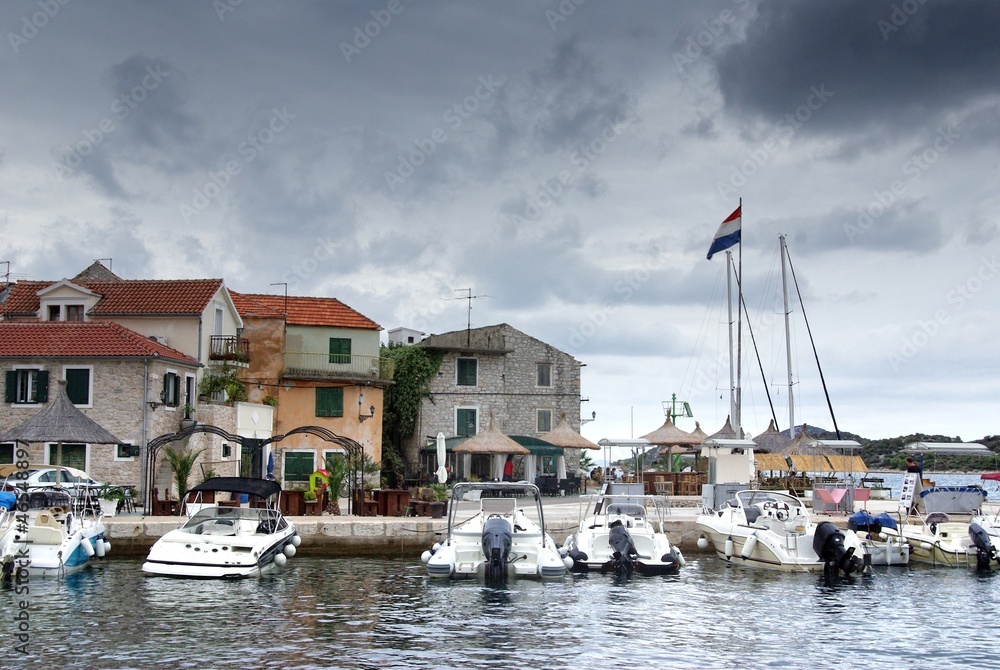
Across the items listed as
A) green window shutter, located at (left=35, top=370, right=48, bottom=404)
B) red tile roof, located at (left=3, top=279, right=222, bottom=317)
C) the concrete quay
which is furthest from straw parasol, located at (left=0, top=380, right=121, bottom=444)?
red tile roof, located at (left=3, top=279, right=222, bottom=317)

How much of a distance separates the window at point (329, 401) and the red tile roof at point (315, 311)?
316 cm

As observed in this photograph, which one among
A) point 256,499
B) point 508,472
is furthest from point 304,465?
point 256,499

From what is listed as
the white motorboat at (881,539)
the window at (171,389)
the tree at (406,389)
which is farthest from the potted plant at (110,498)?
the white motorboat at (881,539)

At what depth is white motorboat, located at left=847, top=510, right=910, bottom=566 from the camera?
89.0ft

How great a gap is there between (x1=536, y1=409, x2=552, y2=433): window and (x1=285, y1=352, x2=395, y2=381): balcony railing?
8.56 metres

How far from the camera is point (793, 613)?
20531 millimetres

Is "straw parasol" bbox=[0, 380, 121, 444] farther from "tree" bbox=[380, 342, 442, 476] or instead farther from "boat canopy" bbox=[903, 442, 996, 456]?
"boat canopy" bbox=[903, 442, 996, 456]

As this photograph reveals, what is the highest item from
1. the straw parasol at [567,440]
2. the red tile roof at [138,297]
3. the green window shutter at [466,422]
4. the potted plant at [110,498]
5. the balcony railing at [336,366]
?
the red tile roof at [138,297]

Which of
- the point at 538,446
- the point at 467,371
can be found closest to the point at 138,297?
the point at 467,371

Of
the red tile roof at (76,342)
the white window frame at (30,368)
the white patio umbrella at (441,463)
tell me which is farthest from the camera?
the white patio umbrella at (441,463)

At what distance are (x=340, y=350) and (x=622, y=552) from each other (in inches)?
1034

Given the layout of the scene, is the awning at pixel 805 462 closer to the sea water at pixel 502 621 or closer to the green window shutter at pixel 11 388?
the sea water at pixel 502 621

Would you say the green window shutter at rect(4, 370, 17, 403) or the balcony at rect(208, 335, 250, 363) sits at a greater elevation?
the balcony at rect(208, 335, 250, 363)

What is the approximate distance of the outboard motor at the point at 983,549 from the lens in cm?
2656
